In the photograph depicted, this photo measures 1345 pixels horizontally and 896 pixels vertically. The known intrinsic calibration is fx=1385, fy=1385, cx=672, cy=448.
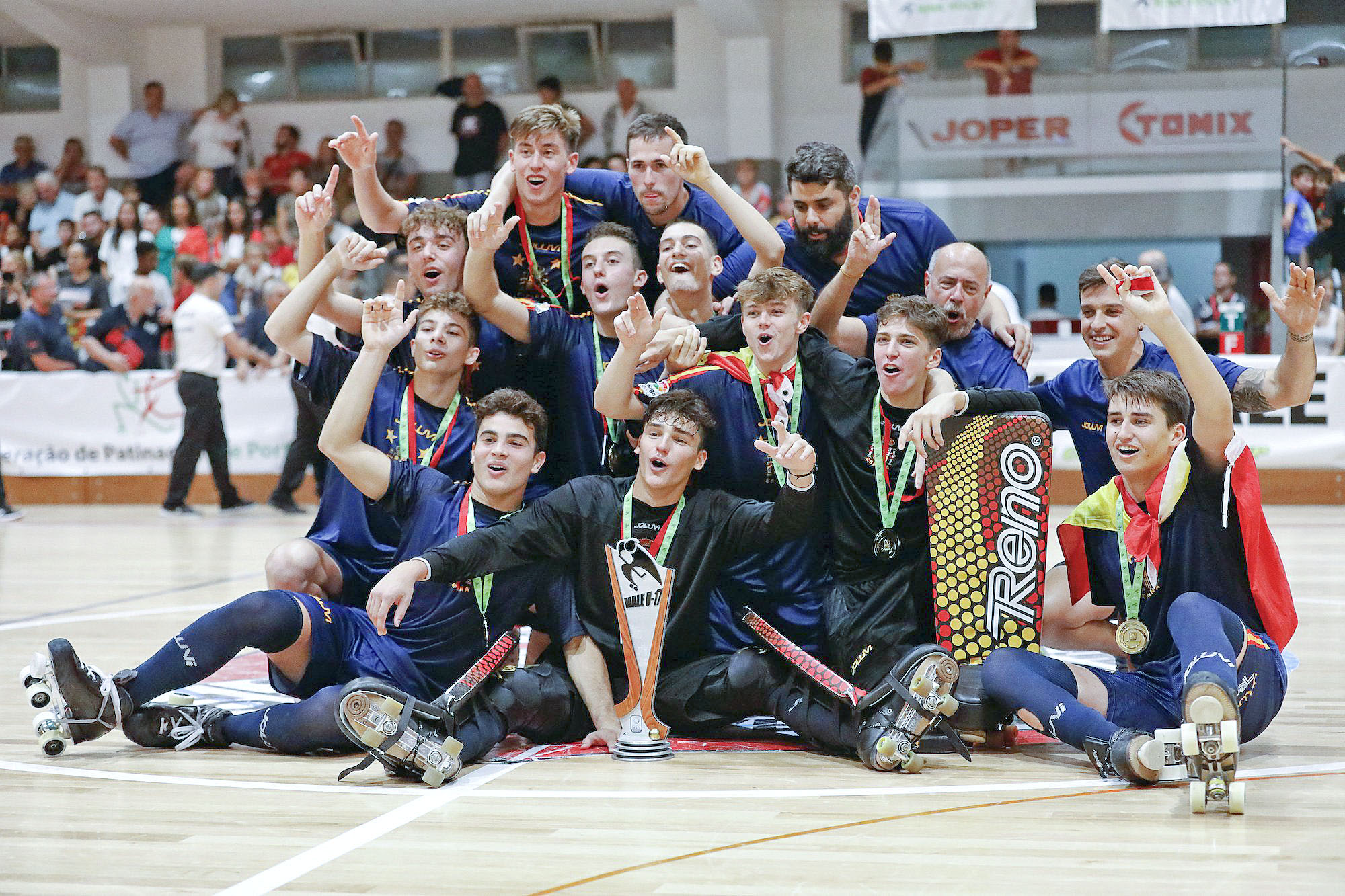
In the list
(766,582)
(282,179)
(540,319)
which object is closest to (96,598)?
(540,319)

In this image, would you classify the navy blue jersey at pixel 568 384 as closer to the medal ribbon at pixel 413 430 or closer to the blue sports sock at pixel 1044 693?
the medal ribbon at pixel 413 430

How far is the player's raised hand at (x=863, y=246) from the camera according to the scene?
181 inches

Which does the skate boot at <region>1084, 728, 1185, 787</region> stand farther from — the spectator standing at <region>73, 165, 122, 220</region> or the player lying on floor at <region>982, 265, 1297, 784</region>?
the spectator standing at <region>73, 165, 122, 220</region>

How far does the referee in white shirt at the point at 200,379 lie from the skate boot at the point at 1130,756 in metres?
8.96

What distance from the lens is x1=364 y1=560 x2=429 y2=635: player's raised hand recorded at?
154 inches

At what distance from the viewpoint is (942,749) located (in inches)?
169

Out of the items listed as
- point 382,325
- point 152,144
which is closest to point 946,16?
point 382,325

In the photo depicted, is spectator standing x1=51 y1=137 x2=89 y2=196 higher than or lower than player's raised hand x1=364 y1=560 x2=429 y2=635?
higher

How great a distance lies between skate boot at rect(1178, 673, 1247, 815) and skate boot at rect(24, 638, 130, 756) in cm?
304

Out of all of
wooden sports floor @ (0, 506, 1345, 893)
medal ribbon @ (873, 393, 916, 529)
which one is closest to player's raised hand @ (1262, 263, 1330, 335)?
medal ribbon @ (873, 393, 916, 529)

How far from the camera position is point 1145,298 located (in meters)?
3.95

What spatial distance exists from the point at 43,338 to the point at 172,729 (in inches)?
364

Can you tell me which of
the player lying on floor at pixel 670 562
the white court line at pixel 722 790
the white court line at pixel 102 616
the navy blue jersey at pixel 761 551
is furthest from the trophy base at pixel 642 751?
the white court line at pixel 102 616

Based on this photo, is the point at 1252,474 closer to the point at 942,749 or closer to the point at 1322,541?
the point at 942,749
